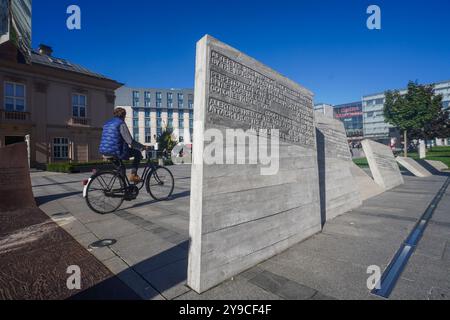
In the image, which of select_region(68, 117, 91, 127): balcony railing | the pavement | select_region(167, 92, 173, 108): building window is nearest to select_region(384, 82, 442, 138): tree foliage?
the pavement

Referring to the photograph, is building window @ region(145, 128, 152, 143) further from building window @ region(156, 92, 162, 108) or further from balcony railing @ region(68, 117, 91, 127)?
balcony railing @ region(68, 117, 91, 127)

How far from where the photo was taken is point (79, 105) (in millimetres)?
27922

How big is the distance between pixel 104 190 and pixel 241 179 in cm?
369

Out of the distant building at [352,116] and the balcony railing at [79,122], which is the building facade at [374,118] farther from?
the balcony railing at [79,122]

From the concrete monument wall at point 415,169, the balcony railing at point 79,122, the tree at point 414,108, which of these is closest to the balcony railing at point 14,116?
the balcony railing at point 79,122

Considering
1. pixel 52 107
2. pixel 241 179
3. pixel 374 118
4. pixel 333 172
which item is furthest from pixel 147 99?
pixel 241 179

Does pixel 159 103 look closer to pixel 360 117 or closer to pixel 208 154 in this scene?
pixel 360 117

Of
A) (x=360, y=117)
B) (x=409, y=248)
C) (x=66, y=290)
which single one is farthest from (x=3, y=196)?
(x=360, y=117)

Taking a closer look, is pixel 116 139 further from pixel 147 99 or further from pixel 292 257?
pixel 147 99

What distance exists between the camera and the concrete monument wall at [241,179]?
7.96 feet

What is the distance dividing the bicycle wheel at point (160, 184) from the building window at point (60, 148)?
24648mm

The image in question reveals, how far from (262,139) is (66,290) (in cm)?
284

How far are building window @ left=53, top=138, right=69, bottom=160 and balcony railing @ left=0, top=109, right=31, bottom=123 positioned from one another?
318cm

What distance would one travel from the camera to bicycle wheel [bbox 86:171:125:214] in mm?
5047
